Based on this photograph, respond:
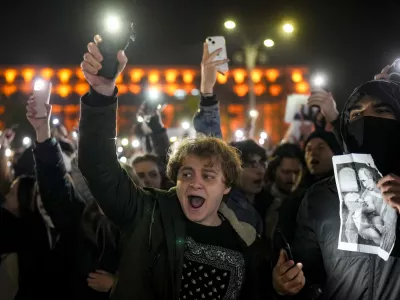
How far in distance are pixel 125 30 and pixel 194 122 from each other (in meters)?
2.28

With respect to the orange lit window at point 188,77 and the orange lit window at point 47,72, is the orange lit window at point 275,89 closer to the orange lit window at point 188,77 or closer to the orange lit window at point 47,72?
the orange lit window at point 188,77

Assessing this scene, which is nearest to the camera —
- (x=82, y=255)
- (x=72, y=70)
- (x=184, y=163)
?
(x=184, y=163)

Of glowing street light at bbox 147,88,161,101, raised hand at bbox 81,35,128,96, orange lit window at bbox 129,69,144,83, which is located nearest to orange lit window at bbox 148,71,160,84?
orange lit window at bbox 129,69,144,83

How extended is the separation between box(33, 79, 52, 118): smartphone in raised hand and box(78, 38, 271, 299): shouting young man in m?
1.27

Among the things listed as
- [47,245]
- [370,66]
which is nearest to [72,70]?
[370,66]

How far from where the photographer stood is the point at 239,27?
14570 millimetres

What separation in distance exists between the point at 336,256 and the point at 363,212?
288 mm

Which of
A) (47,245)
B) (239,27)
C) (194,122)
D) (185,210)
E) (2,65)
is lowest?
(47,245)

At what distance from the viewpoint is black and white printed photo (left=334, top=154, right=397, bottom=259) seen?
101 inches

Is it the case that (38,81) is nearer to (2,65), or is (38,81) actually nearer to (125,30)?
(125,30)

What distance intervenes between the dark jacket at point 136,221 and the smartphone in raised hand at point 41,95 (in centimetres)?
136

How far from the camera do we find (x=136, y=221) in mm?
2654

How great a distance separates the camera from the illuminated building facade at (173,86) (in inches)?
1738

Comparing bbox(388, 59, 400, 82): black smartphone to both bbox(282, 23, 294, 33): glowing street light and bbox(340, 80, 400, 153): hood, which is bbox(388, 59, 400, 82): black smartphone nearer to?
bbox(340, 80, 400, 153): hood
